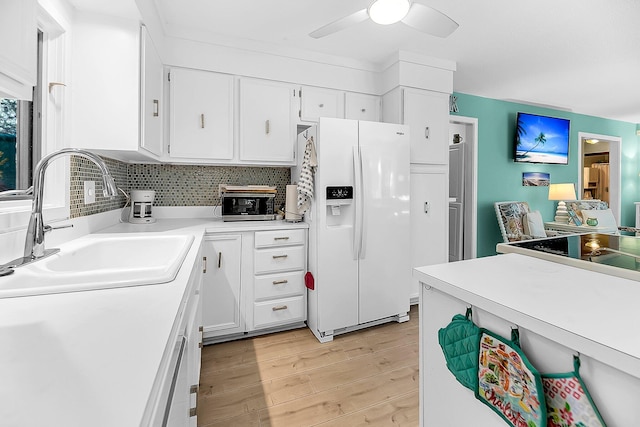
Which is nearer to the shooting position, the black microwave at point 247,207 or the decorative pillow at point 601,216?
the black microwave at point 247,207

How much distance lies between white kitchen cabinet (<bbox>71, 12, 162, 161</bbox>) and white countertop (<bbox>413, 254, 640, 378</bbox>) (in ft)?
5.85

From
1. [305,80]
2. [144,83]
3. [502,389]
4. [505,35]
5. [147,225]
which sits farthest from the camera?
[305,80]

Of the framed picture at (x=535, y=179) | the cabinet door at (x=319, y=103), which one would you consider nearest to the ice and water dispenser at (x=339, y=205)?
the cabinet door at (x=319, y=103)

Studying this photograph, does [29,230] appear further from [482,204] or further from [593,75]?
[593,75]

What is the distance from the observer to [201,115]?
2561 millimetres

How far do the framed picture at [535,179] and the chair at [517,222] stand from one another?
22.4 inches

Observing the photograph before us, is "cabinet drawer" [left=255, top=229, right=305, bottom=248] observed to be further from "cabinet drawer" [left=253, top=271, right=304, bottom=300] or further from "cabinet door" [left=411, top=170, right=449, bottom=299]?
"cabinet door" [left=411, top=170, right=449, bottom=299]

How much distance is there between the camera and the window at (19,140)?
1333 millimetres

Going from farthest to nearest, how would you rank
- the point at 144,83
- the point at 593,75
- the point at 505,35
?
1. the point at 593,75
2. the point at 505,35
3. the point at 144,83

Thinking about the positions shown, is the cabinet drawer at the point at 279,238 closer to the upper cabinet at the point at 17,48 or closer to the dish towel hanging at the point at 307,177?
the dish towel hanging at the point at 307,177

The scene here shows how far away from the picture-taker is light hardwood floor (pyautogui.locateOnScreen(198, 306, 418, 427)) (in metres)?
1.63

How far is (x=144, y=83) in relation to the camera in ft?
6.03

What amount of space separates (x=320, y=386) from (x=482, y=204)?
3.43m

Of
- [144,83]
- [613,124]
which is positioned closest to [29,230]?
[144,83]
